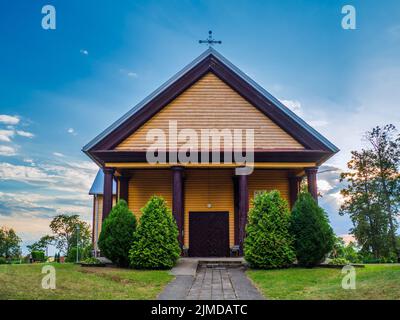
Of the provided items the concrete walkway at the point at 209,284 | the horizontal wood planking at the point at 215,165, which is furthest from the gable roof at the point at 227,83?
the concrete walkway at the point at 209,284

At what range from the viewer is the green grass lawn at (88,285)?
7145 mm

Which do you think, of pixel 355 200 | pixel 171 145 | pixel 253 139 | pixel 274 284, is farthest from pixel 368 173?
pixel 274 284

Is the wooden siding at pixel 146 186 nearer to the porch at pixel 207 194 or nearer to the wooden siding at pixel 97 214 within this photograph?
the porch at pixel 207 194

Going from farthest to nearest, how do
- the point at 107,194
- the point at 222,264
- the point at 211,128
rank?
the point at 211,128 < the point at 107,194 < the point at 222,264

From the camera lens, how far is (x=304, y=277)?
1049cm

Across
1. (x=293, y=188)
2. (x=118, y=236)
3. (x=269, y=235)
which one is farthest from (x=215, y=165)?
(x=293, y=188)

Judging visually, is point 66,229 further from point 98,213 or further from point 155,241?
point 155,241

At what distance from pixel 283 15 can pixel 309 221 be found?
25.6 feet

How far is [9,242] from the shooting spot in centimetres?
4738

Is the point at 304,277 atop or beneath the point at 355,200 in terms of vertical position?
beneath

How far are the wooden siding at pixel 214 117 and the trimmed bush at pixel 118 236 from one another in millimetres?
3105

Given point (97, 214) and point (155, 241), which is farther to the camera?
point (97, 214)

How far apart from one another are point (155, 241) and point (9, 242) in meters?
41.6

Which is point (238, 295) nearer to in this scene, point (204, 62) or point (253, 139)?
point (253, 139)
